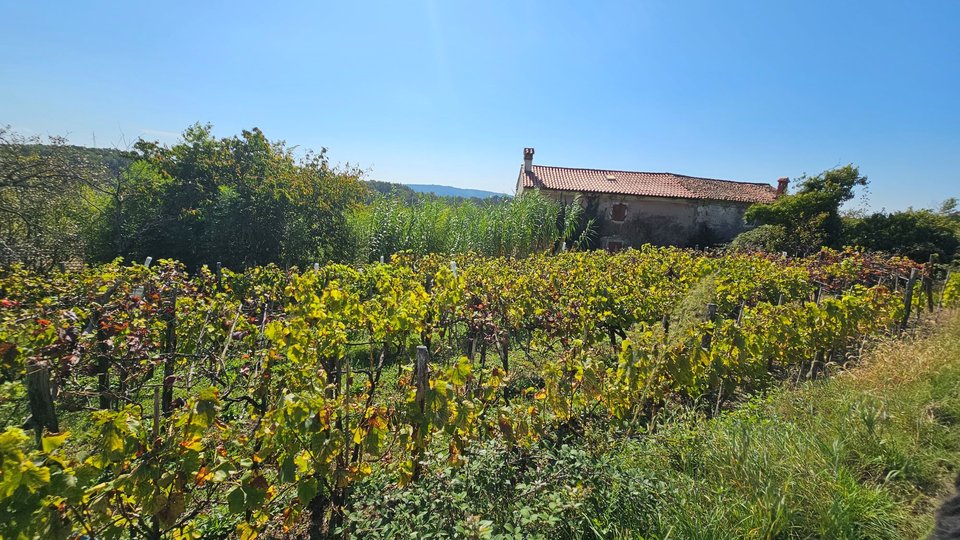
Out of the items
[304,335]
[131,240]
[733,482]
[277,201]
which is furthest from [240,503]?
[131,240]

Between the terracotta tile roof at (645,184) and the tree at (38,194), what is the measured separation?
49.5ft

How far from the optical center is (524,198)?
13000 mm

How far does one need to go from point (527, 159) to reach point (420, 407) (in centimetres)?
1936

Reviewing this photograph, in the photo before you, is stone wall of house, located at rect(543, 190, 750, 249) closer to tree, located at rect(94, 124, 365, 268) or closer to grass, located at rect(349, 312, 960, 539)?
tree, located at rect(94, 124, 365, 268)

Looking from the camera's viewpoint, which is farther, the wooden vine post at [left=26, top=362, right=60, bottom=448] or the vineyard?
the wooden vine post at [left=26, top=362, right=60, bottom=448]

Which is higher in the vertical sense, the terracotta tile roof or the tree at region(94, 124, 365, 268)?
the terracotta tile roof

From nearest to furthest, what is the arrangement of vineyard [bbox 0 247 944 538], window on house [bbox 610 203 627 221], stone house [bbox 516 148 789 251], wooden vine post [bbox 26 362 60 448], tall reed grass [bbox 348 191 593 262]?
vineyard [bbox 0 247 944 538], wooden vine post [bbox 26 362 60 448], tall reed grass [bbox 348 191 593 262], stone house [bbox 516 148 789 251], window on house [bbox 610 203 627 221]

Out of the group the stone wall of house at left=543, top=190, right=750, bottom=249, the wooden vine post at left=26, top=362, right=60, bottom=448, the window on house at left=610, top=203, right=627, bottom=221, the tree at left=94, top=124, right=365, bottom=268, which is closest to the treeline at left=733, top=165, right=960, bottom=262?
the stone wall of house at left=543, top=190, right=750, bottom=249

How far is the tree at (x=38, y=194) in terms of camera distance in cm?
681

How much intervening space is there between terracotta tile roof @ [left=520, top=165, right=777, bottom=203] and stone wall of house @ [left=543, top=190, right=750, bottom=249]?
360 millimetres

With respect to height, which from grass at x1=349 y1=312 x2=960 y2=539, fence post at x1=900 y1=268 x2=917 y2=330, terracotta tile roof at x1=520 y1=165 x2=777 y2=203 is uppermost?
terracotta tile roof at x1=520 y1=165 x2=777 y2=203

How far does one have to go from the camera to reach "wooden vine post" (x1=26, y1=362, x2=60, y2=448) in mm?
1904

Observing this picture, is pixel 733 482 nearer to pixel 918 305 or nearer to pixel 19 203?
pixel 918 305

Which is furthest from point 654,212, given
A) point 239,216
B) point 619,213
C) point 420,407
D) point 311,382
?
point 311,382
